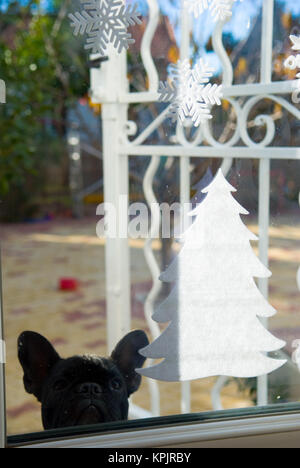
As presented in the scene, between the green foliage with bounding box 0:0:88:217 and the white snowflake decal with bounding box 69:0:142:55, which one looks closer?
the white snowflake decal with bounding box 69:0:142:55

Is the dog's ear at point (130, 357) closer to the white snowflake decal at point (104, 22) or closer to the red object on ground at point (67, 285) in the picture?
the white snowflake decal at point (104, 22)

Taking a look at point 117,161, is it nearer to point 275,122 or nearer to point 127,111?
point 127,111

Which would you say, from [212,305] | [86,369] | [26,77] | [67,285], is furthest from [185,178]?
[67,285]

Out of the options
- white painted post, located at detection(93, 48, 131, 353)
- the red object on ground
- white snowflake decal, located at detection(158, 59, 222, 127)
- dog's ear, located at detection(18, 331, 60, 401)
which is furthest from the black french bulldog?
the red object on ground

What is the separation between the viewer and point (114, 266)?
1.27 metres

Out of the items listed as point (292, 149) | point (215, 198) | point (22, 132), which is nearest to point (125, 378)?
point (215, 198)

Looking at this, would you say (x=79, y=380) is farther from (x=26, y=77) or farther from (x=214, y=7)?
(x=26, y=77)

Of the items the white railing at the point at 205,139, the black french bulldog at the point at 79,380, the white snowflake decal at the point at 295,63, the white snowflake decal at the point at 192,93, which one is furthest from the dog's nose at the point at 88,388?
the white snowflake decal at the point at 295,63

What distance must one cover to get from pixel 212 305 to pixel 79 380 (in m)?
0.24

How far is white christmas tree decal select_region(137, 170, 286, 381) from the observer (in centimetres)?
81

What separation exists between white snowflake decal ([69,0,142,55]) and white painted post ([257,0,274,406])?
0.23 m

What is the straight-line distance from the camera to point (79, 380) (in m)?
0.81

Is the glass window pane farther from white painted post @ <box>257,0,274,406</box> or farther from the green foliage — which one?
the green foliage
